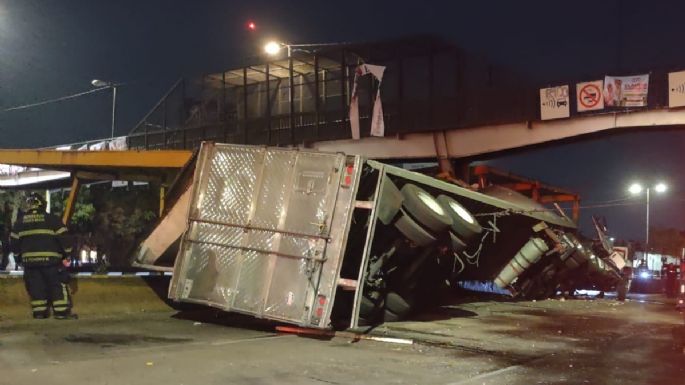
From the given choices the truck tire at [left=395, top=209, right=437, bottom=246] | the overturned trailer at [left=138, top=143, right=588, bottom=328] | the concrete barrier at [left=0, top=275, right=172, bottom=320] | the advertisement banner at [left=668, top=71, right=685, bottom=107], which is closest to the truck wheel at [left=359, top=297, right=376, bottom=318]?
the overturned trailer at [left=138, top=143, right=588, bottom=328]

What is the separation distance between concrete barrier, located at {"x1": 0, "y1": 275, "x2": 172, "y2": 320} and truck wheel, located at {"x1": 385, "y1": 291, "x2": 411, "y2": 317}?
3454 millimetres

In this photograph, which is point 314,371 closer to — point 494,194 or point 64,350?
point 64,350

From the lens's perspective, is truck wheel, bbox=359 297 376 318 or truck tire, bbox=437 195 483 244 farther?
truck tire, bbox=437 195 483 244

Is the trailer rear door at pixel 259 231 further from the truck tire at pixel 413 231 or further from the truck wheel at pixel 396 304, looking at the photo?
the truck wheel at pixel 396 304

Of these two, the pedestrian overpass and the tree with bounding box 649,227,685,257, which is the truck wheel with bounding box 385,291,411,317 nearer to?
the pedestrian overpass

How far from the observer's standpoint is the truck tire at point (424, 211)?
8.59m

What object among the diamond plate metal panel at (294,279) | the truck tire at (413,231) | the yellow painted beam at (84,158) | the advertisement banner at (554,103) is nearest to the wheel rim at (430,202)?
the truck tire at (413,231)

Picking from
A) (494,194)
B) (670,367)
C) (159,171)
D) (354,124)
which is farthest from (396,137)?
(670,367)

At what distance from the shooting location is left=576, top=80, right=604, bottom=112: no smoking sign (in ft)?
78.4

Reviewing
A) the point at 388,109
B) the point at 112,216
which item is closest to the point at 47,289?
the point at 388,109

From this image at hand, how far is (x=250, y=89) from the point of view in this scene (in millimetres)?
36156

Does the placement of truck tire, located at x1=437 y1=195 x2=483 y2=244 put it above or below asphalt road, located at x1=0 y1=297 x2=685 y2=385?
above

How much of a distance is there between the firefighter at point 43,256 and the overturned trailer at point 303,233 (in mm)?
1362

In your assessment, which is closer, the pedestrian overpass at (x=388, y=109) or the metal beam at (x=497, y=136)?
the metal beam at (x=497, y=136)
